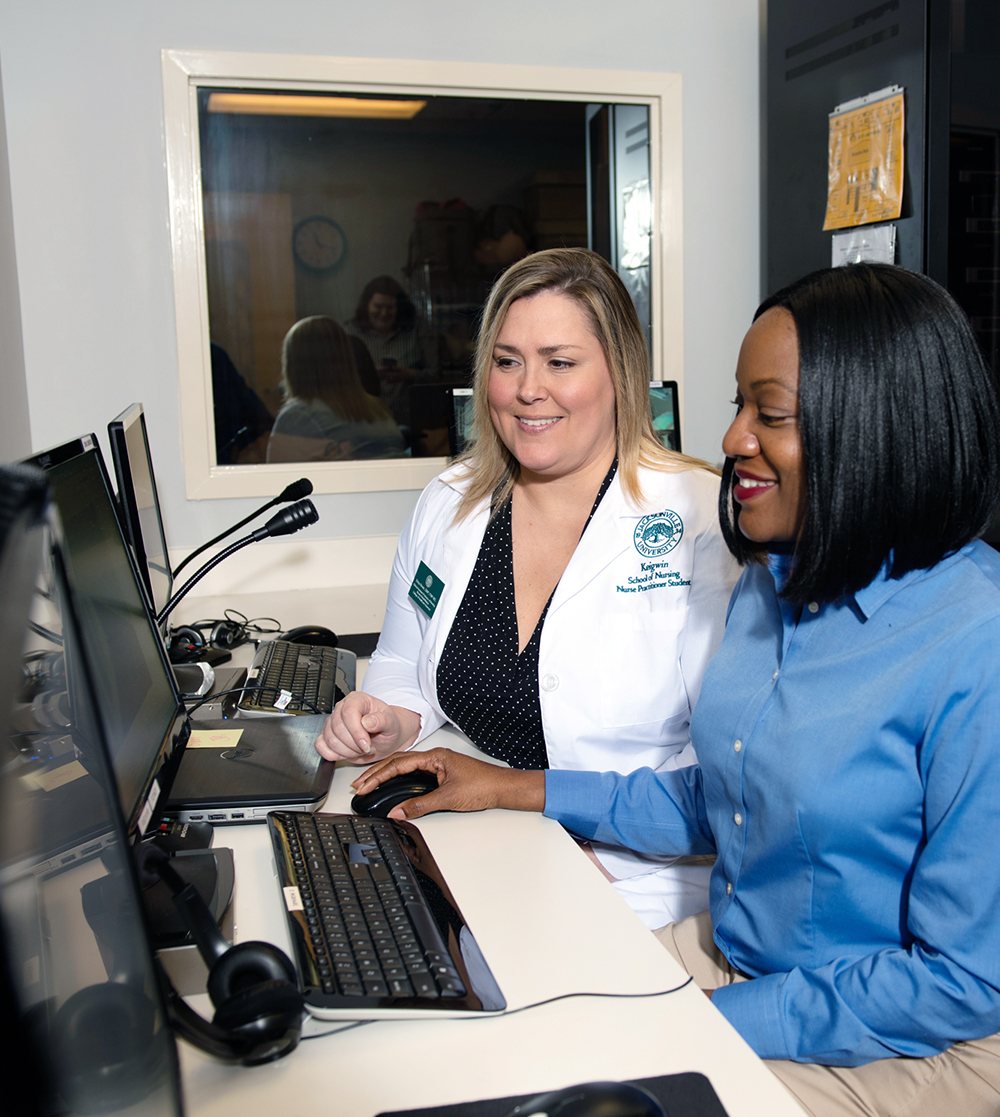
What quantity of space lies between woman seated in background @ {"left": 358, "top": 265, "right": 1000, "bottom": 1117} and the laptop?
0.58 metres

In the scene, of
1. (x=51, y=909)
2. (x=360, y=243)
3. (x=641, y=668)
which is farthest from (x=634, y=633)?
(x=360, y=243)

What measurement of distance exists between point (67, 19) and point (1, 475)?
7.77 ft

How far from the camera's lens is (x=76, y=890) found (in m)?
0.74

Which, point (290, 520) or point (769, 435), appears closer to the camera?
point (769, 435)

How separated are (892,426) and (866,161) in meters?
1.70

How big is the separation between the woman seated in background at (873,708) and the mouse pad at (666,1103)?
8.6 inches

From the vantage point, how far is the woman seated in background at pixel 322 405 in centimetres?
245

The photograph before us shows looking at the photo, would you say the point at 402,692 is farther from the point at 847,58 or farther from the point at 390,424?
the point at 847,58

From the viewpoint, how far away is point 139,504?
152cm

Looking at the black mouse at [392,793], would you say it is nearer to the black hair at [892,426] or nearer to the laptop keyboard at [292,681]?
the laptop keyboard at [292,681]

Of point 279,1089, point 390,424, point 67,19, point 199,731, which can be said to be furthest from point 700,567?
point 67,19

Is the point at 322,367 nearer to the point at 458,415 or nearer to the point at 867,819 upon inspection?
the point at 458,415

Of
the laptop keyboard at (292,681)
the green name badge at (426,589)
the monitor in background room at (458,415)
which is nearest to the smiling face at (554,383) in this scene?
the green name badge at (426,589)

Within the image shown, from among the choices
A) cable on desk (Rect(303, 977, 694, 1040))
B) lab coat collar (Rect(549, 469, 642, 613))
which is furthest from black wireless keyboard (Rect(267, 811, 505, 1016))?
lab coat collar (Rect(549, 469, 642, 613))
